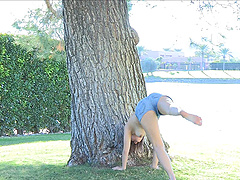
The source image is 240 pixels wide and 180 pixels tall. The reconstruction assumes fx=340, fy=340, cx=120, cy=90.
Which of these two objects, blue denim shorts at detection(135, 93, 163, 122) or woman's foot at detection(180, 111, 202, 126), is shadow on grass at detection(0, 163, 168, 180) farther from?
woman's foot at detection(180, 111, 202, 126)

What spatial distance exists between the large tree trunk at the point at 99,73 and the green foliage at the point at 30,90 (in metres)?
4.77

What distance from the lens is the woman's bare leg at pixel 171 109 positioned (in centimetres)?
342

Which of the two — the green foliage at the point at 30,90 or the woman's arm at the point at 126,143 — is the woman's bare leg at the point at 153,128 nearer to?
the woman's arm at the point at 126,143

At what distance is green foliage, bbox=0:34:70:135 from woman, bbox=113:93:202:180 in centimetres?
544

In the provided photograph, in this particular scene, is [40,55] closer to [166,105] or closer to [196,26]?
[196,26]

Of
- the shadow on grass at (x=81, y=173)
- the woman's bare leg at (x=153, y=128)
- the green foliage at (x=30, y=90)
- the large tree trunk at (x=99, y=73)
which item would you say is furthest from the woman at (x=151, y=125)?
the green foliage at (x=30, y=90)

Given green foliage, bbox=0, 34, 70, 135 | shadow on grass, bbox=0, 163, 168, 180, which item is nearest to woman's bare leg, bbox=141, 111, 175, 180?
shadow on grass, bbox=0, 163, 168, 180

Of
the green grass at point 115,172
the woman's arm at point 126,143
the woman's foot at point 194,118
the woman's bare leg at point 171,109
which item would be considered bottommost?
the green grass at point 115,172

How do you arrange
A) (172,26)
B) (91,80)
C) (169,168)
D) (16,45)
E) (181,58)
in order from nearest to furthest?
(169,168) < (91,80) < (172,26) < (16,45) < (181,58)

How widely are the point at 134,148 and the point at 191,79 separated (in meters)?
43.0

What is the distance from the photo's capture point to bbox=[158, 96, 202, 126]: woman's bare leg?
11.2ft

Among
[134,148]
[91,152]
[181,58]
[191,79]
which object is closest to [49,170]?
[91,152]

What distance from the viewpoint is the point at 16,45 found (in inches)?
346

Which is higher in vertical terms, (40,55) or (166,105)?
(40,55)
